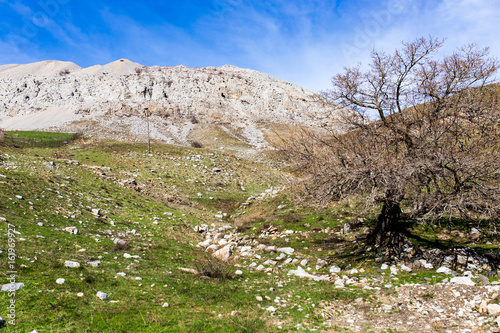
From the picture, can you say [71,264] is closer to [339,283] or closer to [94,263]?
[94,263]

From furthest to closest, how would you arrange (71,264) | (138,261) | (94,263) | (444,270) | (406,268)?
(138,261), (406,268), (94,263), (444,270), (71,264)

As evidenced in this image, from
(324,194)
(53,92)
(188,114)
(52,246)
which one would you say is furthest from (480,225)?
(53,92)

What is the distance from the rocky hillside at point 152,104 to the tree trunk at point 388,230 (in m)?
62.0

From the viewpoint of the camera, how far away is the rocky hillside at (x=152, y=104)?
82875 mm

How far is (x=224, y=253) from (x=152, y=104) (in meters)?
98.6

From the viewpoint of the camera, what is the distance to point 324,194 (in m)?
9.11

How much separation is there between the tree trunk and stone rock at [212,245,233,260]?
248 inches

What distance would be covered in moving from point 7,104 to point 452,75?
134423mm

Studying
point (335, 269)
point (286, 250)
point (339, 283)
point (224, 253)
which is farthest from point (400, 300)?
point (224, 253)

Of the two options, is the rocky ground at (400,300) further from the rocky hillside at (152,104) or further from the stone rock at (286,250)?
the rocky hillside at (152,104)

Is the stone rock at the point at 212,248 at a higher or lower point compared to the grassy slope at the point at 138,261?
lower

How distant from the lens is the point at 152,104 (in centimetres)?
10044

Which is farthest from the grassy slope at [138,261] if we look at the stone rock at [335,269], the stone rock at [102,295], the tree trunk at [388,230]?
the tree trunk at [388,230]

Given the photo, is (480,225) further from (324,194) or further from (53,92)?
(53,92)
